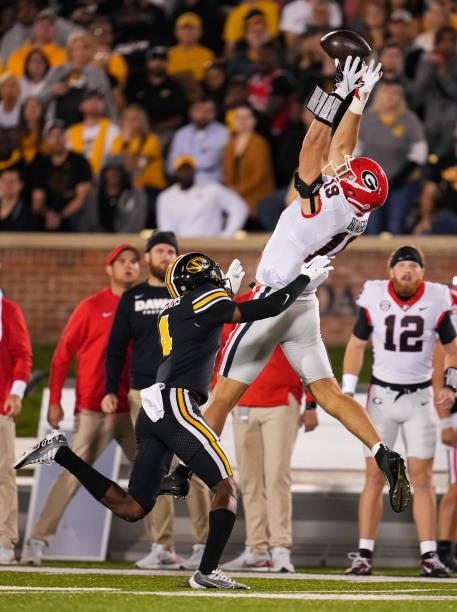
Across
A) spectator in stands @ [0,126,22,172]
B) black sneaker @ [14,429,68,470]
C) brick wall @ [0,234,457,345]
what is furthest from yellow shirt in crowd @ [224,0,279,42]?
black sneaker @ [14,429,68,470]

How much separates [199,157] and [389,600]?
8.09 m

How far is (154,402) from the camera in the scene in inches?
285

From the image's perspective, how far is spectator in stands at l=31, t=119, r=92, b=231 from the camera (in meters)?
14.2

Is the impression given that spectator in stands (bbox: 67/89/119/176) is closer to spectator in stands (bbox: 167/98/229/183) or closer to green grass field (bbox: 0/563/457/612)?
spectator in stands (bbox: 167/98/229/183)

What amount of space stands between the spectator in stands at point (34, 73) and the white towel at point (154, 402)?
28.8ft

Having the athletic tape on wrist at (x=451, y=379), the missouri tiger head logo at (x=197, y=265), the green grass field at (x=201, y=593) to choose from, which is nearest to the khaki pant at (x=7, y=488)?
the green grass field at (x=201, y=593)

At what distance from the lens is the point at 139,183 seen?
47.5ft

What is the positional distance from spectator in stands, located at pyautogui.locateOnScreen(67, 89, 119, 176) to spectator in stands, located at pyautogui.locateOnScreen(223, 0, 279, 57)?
198cm

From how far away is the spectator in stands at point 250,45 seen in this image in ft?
50.2

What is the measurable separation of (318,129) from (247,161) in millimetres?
6618

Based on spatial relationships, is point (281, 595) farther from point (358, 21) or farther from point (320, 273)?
point (358, 21)

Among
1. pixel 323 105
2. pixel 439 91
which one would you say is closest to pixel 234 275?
pixel 323 105

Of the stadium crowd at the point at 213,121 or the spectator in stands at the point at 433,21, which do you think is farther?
the spectator in stands at the point at 433,21

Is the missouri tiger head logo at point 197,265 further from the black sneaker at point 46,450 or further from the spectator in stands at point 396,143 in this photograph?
the spectator in stands at point 396,143
